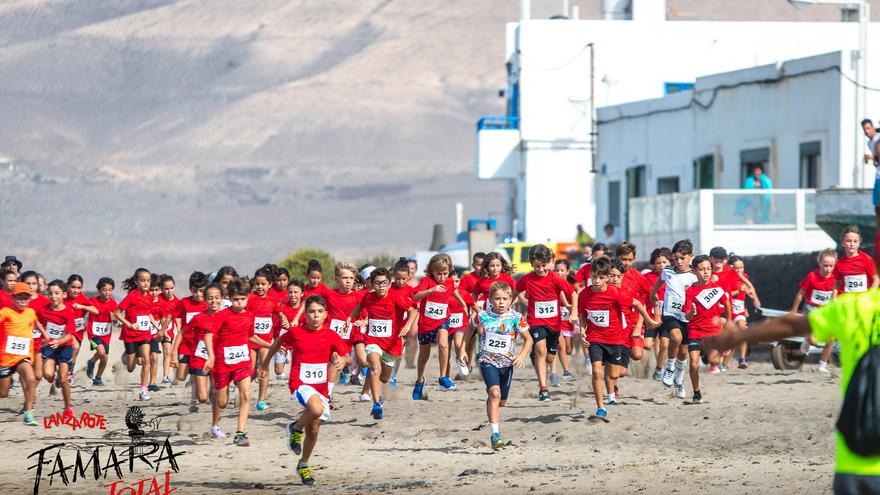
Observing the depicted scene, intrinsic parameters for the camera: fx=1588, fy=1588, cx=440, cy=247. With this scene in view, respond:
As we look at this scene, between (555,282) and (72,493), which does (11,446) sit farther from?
(555,282)

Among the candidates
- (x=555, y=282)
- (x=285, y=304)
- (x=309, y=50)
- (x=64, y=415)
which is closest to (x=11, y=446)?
(x=64, y=415)

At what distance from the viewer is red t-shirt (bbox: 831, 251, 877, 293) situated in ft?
55.8

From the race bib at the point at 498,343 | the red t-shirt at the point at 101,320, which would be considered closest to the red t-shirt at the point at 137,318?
the red t-shirt at the point at 101,320

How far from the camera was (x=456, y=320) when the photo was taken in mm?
17500

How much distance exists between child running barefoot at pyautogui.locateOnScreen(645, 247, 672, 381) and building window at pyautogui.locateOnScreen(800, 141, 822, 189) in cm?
1711

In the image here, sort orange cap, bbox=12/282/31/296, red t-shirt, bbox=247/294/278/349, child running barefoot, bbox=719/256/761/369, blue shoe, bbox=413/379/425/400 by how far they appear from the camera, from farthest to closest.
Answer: child running barefoot, bbox=719/256/761/369
blue shoe, bbox=413/379/425/400
red t-shirt, bbox=247/294/278/349
orange cap, bbox=12/282/31/296

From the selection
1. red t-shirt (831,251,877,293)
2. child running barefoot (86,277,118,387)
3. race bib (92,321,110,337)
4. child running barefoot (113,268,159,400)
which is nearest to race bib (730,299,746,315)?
red t-shirt (831,251,877,293)

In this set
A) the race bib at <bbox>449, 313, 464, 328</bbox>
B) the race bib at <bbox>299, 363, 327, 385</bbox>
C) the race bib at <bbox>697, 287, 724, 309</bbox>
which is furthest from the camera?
the race bib at <bbox>449, 313, 464, 328</bbox>

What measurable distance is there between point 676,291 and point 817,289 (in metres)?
2.22

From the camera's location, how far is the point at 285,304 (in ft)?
59.3

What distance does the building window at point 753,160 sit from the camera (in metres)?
38.0

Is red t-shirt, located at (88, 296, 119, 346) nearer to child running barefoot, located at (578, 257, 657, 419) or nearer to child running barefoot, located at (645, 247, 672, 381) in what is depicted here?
child running barefoot, located at (645, 247, 672, 381)

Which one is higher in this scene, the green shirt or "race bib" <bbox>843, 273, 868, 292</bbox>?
the green shirt

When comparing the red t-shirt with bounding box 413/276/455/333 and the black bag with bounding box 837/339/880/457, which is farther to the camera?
the red t-shirt with bounding box 413/276/455/333
